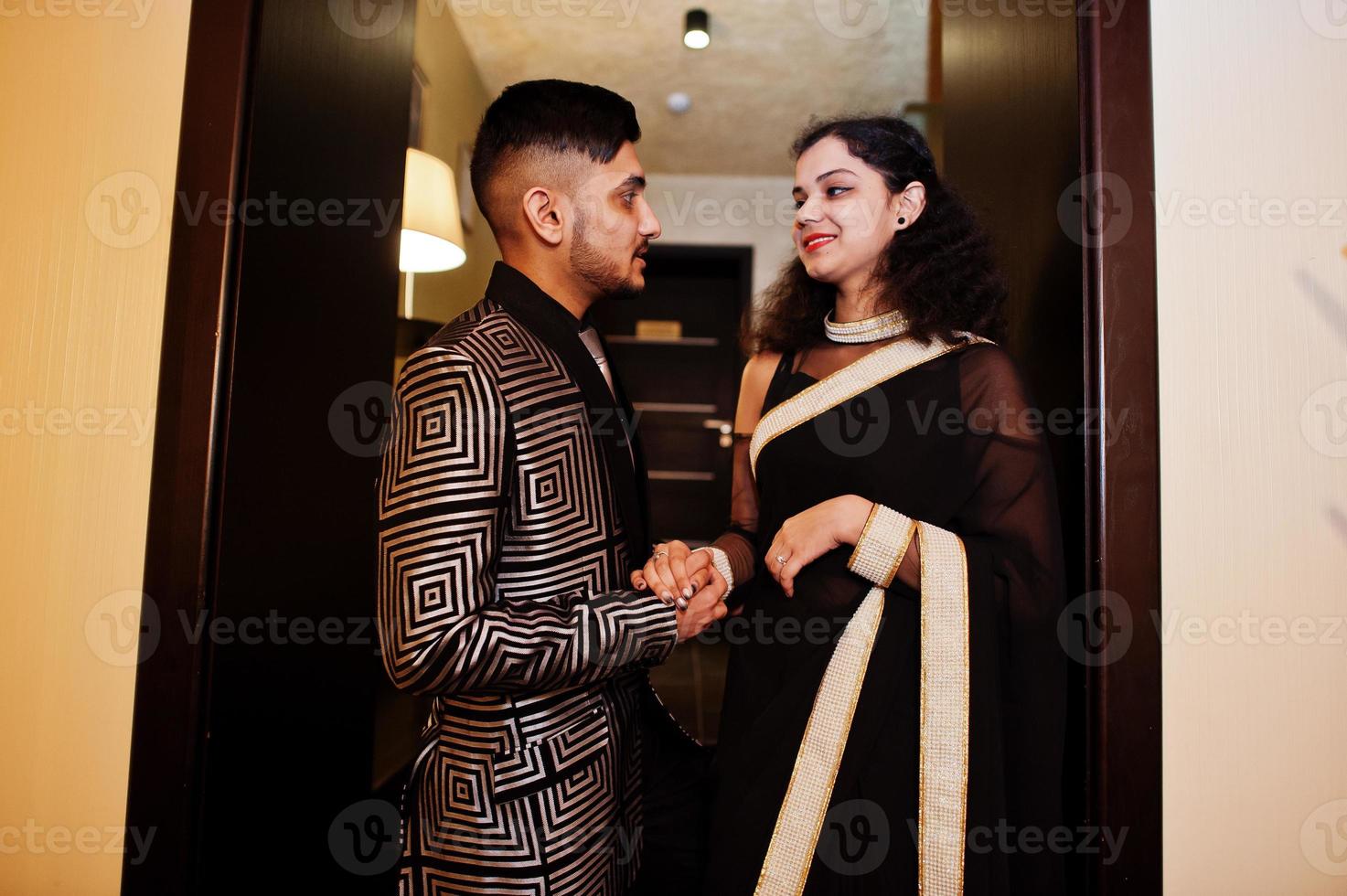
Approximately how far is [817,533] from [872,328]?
0.39 meters

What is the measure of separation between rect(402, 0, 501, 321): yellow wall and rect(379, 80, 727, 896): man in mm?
1802

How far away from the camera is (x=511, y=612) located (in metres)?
0.98

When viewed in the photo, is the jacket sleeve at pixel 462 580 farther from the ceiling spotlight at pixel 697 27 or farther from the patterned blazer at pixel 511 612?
the ceiling spotlight at pixel 697 27

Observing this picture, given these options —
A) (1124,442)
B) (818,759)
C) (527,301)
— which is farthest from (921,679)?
(527,301)

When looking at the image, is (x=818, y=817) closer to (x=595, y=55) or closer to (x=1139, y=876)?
(x=1139, y=876)

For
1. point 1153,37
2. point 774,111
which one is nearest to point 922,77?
point 774,111

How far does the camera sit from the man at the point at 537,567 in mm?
965

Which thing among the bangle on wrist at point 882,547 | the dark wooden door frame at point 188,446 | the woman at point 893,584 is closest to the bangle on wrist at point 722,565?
the woman at point 893,584

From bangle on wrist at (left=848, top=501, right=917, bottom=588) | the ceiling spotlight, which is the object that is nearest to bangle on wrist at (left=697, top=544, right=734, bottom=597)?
bangle on wrist at (left=848, top=501, right=917, bottom=588)

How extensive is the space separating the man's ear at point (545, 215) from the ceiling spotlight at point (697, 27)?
2.30 meters

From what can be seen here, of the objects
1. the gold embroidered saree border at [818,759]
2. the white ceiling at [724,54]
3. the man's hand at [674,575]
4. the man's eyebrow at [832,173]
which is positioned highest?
the white ceiling at [724,54]

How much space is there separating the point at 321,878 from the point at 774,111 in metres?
3.92

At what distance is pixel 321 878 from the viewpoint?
157 centimetres

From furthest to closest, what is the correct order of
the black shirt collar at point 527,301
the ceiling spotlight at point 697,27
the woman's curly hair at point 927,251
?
the ceiling spotlight at point 697,27
the woman's curly hair at point 927,251
the black shirt collar at point 527,301
